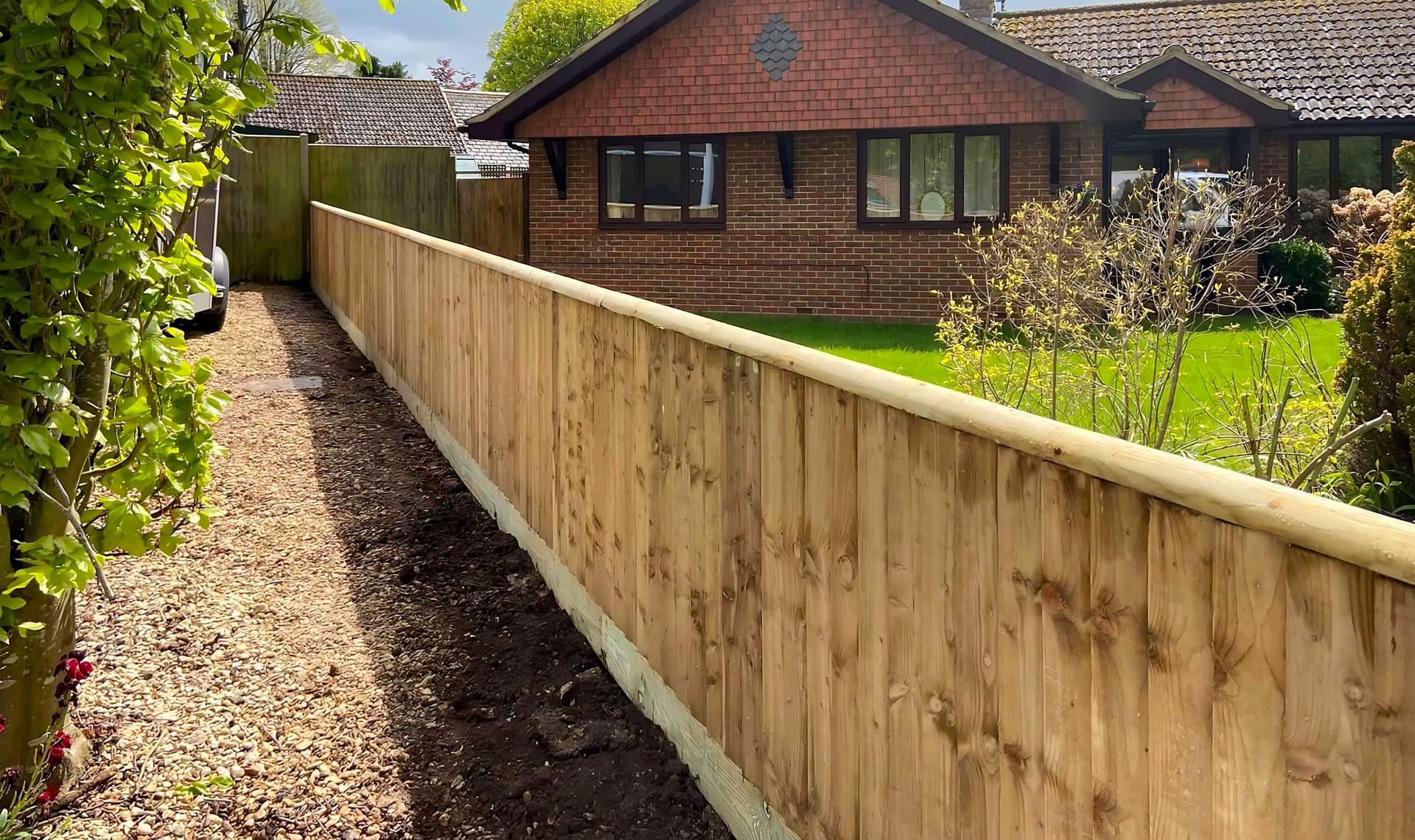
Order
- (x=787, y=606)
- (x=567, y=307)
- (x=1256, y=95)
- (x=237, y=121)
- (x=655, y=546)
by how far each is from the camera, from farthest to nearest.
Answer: (x=1256, y=95) → (x=567, y=307) → (x=655, y=546) → (x=237, y=121) → (x=787, y=606)

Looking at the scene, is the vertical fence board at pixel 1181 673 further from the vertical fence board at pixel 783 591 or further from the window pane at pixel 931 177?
the window pane at pixel 931 177

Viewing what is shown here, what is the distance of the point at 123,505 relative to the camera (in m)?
3.45

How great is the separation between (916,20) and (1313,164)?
7964 millimetres

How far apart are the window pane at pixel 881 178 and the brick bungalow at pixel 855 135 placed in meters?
0.03

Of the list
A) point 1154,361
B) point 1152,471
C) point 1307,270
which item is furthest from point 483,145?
point 1152,471

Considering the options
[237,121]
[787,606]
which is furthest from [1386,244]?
[237,121]

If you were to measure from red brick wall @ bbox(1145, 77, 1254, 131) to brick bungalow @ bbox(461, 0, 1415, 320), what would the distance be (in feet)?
0.11

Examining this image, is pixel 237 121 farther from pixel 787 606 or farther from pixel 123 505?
pixel 787 606

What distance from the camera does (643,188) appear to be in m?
19.9

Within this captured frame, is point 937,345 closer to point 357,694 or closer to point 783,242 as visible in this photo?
point 783,242

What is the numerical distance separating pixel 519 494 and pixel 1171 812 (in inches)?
175

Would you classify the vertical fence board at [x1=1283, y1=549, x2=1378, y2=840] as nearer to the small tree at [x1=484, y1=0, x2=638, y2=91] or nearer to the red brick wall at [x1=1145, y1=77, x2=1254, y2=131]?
the red brick wall at [x1=1145, y1=77, x2=1254, y2=131]

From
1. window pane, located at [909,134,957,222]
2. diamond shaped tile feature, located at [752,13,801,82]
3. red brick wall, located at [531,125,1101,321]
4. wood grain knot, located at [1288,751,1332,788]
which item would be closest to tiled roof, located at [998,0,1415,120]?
window pane, located at [909,134,957,222]

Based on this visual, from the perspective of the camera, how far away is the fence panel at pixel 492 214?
22.0 m
